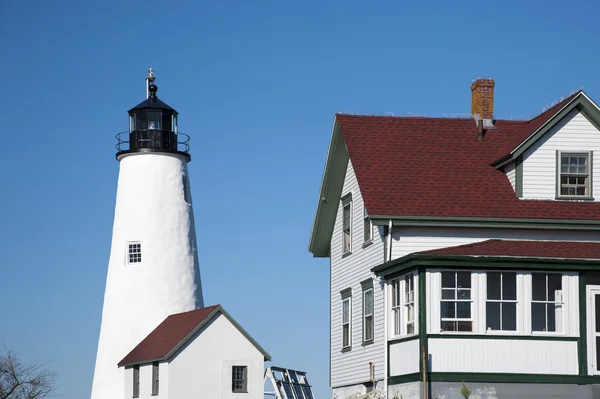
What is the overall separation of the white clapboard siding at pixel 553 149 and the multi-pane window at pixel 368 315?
17.3 feet

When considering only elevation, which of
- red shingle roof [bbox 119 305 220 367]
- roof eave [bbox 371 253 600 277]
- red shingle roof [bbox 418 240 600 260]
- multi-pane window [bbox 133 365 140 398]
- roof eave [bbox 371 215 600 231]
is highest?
roof eave [bbox 371 215 600 231]

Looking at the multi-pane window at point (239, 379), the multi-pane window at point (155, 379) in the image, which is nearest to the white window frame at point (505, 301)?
the multi-pane window at point (239, 379)

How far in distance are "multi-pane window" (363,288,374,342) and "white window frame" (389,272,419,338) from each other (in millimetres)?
2143

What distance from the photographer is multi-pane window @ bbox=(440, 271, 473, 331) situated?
30984 mm

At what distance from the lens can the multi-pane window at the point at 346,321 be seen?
38.5 metres

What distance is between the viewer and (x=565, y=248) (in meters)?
32.4

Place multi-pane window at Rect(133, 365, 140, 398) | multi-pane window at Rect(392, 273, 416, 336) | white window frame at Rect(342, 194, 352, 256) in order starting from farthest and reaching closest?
multi-pane window at Rect(133, 365, 140, 398) < white window frame at Rect(342, 194, 352, 256) < multi-pane window at Rect(392, 273, 416, 336)

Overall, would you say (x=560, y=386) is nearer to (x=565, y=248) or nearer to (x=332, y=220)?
(x=565, y=248)

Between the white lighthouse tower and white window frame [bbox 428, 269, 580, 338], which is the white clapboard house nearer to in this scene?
white window frame [bbox 428, 269, 580, 338]

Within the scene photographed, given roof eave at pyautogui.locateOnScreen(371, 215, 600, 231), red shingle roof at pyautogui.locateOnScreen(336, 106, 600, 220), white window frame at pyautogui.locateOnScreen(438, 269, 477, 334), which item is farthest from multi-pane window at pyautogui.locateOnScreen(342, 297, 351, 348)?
white window frame at pyautogui.locateOnScreen(438, 269, 477, 334)

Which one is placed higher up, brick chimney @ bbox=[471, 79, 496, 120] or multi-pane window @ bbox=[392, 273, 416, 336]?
brick chimney @ bbox=[471, 79, 496, 120]

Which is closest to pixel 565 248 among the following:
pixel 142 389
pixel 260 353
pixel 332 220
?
pixel 332 220

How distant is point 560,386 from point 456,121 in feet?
35.2

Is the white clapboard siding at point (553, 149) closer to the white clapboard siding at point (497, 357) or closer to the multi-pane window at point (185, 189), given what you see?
the white clapboard siding at point (497, 357)
